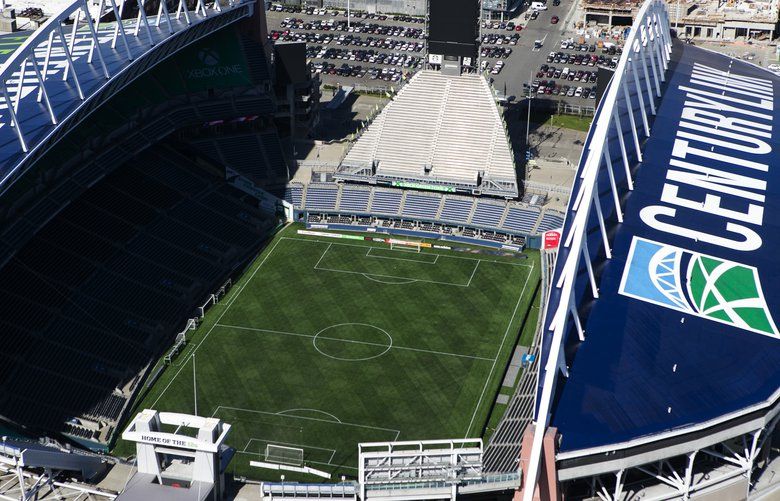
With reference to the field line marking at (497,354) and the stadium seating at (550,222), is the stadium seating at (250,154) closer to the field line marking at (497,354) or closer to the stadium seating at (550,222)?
the stadium seating at (550,222)

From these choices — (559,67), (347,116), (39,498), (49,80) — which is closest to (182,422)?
(39,498)

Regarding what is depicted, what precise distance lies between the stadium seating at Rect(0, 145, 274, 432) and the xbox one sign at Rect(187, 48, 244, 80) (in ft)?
37.2

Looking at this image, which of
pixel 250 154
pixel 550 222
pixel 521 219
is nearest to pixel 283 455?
pixel 521 219

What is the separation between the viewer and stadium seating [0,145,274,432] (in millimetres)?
99000

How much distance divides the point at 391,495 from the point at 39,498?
2302cm

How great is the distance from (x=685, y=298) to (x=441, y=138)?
5203 centimetres

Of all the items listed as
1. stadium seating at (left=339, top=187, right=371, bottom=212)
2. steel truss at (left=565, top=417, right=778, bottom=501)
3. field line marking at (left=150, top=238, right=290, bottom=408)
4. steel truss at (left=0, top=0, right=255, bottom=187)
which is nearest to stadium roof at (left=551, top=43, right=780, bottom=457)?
steel truss at (left=565, top=417, right=778, bottom=501)

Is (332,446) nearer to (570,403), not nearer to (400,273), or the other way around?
(570,403)

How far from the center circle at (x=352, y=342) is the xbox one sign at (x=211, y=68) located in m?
44.5

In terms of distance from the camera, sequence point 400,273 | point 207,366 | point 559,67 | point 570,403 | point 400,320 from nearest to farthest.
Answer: point 570,403 → point 207,366 → point 400,320 → point 400,273 → point 559,67

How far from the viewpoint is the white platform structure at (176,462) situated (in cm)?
7181

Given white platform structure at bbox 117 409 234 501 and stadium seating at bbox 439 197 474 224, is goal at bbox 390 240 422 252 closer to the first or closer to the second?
stadium seating at bbox 439 197 474 224

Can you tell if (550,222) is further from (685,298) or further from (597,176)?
(685,298)

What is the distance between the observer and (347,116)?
165875mm
